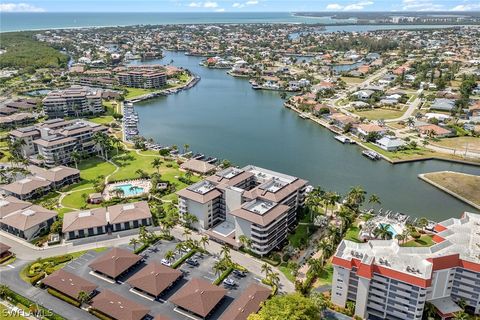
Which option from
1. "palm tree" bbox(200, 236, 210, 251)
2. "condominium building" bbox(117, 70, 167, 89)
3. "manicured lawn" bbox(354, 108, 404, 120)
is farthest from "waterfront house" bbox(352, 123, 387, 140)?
"condominium building" bbox(117, 70, 167, 89)

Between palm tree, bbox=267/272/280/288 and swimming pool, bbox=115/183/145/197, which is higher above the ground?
palm tree, bbox=267/272/280/288

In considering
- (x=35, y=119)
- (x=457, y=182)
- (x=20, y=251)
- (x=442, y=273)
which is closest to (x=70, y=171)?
(x=20, y=251)

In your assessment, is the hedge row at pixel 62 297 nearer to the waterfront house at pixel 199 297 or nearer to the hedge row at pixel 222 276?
the waterfront house at pixel 199 297

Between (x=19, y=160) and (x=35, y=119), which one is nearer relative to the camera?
(x=19, y=160)

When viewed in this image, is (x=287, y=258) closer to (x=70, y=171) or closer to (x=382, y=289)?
(x=382, y=289)

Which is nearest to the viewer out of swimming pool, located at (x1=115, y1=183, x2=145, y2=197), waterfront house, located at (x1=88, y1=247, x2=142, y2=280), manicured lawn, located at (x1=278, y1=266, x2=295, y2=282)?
waterfront house, located at (x1=88, y1=247, x2=142, y2=280)

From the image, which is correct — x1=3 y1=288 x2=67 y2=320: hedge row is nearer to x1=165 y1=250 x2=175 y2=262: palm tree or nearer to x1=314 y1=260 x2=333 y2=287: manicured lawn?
x1=165 y1=250 x2=175 y2=262: palm tree

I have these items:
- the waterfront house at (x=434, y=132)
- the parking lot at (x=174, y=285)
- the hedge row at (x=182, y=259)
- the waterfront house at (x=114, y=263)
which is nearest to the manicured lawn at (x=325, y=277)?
the parking lot at (x=174, y=285)
